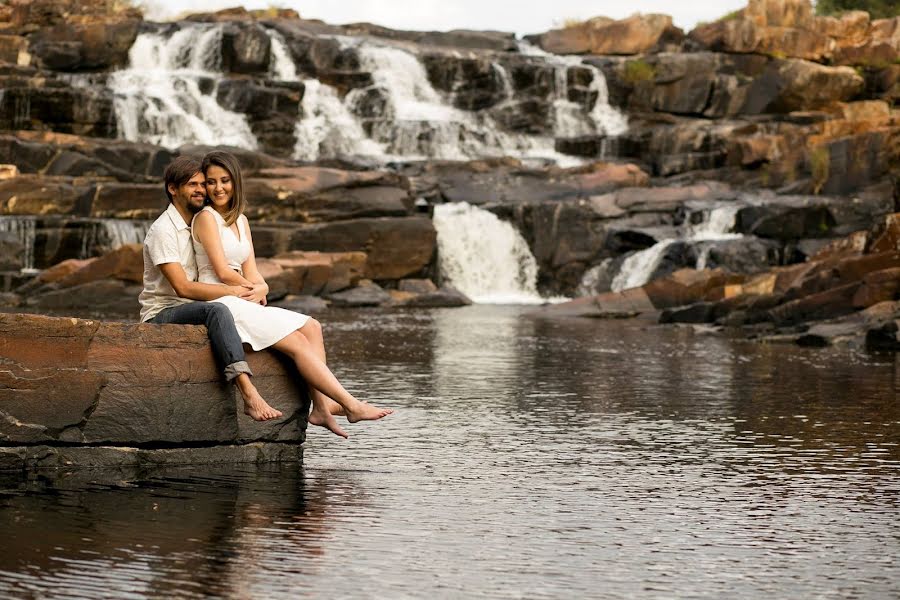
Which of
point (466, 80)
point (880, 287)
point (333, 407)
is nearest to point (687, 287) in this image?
point (880, 287)

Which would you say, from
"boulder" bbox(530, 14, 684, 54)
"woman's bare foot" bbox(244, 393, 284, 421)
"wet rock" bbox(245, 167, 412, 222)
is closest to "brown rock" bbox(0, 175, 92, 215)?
"wet rock" bbox(245, 167, 412, 222)

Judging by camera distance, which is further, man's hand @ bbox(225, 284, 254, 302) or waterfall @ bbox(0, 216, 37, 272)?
waterfall @ bbox(0, 216, 37, 272)

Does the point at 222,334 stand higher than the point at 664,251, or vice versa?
the point at 222,334

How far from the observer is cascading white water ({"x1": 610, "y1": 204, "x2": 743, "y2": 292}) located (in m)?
35.8

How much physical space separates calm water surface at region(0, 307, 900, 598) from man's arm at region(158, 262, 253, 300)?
1136 mm

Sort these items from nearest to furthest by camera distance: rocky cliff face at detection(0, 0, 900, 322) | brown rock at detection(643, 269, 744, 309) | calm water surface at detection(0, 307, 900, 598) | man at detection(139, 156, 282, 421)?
calm water surface at detection(0, 307, 900, 598) < man at detection(139, 156, 282, 421) < brown rock at detection(643, 269, 744, 309) < rocky cliff face at detection(0, 0, 900, 322)

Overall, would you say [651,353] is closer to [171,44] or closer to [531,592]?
[531,592]

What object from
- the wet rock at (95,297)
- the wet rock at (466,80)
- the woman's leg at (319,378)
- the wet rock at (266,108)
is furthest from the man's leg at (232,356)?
the wet rock at (466,80)

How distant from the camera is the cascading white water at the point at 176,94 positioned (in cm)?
4441

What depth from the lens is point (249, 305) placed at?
29.9 ft

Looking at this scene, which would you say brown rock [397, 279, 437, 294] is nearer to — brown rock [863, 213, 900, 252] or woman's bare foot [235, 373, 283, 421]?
brown rock [863, 213, 900, 252]

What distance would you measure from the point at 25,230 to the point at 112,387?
26.4 meters

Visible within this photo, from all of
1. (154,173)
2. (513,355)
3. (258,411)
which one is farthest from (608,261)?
(258,411)

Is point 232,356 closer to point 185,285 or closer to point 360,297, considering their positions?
point 185,285
